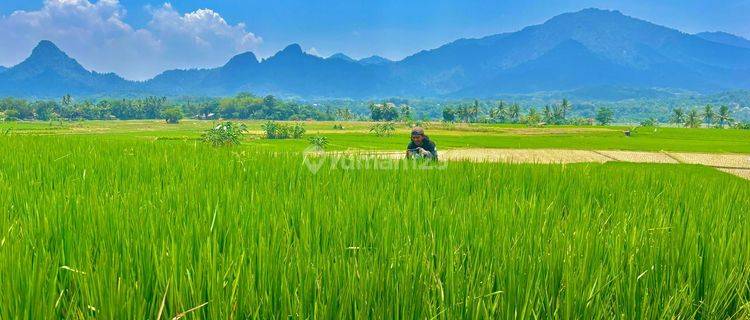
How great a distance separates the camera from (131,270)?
4.68ft

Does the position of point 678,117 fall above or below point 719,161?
above

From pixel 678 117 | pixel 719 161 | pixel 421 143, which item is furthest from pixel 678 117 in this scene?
pixel 421 143

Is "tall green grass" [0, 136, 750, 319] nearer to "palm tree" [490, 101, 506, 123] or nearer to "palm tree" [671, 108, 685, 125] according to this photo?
"palm tree" [490, 101, 506, 123]

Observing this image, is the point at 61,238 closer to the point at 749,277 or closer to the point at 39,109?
the point at 749,277

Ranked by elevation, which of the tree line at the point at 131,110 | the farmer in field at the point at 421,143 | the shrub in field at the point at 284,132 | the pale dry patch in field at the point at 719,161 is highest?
the tree line at the point at 131,110

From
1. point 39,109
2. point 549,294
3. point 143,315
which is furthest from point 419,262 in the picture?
point 39,109

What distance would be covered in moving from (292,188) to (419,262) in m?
2.29

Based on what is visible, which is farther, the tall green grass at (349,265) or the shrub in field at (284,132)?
the shrub in field at (284,132)

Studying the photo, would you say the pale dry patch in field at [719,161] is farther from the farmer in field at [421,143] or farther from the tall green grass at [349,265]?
the tall green grass at [349,265]

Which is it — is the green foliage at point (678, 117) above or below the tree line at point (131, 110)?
below

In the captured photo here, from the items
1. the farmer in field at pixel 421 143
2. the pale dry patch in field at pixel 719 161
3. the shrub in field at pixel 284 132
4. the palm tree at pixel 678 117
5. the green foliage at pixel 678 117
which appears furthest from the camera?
the green foliage at pixel 678 117

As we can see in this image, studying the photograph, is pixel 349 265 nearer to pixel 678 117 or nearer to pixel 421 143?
pixel 421 143

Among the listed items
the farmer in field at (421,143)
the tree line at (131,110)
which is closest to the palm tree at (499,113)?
the tree line at (131,110)

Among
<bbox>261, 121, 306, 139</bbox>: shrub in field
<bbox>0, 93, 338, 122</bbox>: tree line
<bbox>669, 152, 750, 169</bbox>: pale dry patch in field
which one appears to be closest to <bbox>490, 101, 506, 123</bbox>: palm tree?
<bbox>0, 93, 338, 122</bbox>: tree line
